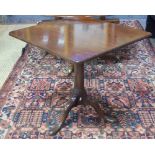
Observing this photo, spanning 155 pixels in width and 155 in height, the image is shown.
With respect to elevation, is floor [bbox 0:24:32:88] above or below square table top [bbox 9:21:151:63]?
below

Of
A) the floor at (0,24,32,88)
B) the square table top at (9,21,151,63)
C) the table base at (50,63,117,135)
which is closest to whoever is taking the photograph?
the square table top at (9,21,151,63)

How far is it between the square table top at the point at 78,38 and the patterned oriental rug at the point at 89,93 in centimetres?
61

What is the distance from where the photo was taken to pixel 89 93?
2.29 meters

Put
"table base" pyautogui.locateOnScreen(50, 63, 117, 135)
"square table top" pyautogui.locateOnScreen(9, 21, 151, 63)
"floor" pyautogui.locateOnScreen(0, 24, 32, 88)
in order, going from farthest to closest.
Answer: "floor" pyautogui.locateOnScreen(0, 24, 32, 88)
"table base" pyautogui.locateOnScreen(50, 63, 117, 135)
"square table top" pyautogui.locateOnScreen(9, 21, 151, 63)

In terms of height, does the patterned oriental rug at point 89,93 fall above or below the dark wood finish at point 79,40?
below

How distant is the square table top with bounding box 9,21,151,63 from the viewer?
1520 mm

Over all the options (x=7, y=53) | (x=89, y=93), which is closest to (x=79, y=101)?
(x=89, y=93)

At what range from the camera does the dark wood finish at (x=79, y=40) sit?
153cm

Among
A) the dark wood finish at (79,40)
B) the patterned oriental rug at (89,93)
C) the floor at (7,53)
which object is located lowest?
the patterned oriental rug at (89,93)

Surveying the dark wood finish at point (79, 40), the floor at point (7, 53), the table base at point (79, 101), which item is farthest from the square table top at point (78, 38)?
the floor at point (7, 53)

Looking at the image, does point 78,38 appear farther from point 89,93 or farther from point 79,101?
point 89,93

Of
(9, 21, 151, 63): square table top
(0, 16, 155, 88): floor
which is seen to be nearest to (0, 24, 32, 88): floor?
(0, 16, 155, 88): floor

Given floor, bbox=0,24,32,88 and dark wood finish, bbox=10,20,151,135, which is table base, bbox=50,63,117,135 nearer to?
dark wood finish, bbox=10,20,151,135

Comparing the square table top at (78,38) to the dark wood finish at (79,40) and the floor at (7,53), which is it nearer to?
the dark wood finish at (79,40)
